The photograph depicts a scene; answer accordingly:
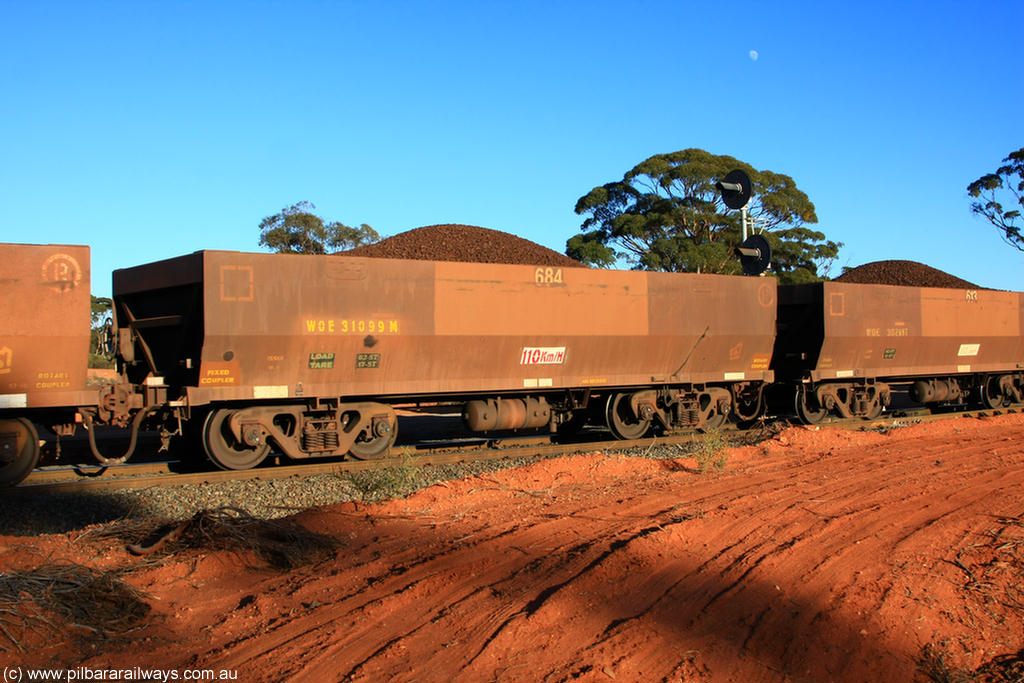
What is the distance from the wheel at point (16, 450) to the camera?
9633 mm

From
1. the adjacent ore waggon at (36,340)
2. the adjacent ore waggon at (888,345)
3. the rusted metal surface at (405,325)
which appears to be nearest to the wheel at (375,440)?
the rusted metal surface at (405,325)

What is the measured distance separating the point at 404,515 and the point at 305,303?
460 cm

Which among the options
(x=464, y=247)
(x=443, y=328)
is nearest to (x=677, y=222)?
(x=464, y=247)

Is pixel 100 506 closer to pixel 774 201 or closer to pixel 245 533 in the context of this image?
pixel 245 533

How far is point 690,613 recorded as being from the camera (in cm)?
499

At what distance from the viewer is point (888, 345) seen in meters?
17.6

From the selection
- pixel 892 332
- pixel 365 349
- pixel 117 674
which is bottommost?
pixel 117 674

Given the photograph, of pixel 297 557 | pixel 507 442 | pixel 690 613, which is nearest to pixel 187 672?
pixel 297 557


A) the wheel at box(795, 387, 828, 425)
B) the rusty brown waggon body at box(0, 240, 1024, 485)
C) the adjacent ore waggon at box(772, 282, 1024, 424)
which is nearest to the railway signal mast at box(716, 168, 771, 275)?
the adjacent ore waggon at box(772, 282, 1024, 424)

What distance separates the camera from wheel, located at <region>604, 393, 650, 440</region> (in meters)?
14.2

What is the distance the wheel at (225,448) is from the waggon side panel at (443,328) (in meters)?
0.52

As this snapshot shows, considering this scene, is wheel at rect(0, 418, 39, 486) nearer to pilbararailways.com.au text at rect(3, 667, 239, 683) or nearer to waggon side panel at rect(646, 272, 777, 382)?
pilbararailways.com.au text at rect(3, 667, 239, 683)

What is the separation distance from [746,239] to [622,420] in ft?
20.8

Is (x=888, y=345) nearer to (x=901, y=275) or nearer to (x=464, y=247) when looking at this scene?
(x=464, y=247)
